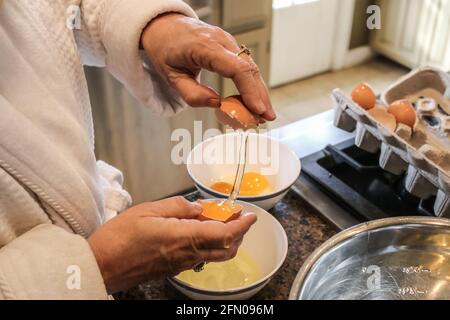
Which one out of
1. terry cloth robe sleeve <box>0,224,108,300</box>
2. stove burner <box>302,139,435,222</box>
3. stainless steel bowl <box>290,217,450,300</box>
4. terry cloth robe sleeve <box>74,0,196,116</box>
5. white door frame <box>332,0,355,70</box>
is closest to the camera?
terry cloth robe sleeve <box>0,224,108,300</box>

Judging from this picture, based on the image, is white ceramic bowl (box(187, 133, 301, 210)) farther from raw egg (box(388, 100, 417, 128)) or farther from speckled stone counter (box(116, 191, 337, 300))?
raw egg (box(388, 100, 417, 128))

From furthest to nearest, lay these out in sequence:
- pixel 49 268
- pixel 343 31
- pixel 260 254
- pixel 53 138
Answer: pixel 343 31
pixel 260 254
pixel 53 138
pixel 49 268

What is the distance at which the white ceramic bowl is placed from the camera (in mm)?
895

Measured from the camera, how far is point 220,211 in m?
0.68

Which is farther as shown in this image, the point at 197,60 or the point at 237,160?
the point at 237,160

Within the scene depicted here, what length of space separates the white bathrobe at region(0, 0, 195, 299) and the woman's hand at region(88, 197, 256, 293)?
0.10 feet

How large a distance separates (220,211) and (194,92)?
0.17 meters

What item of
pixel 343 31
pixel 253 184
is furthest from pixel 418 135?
pixel 343 31

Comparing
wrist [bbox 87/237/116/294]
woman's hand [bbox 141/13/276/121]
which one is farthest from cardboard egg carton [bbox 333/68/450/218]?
wrist [bbox 87/237/116/294]

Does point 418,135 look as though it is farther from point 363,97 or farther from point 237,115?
point 237,115

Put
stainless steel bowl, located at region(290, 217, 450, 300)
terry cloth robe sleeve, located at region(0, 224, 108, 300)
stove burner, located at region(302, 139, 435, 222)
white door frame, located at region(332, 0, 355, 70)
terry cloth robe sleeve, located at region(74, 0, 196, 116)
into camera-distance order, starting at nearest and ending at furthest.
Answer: terry cloth robe sleeve, located at region(0, 224, 108, 300), stainless steel bowl, located at region(290, 217, 450, 300), terry cloth robe sleeve, located at region(74, 0, 196, 116), stove burner, located at region(302, 139, 435, 222), white door frame, located at region(332, 0, 355, 70)

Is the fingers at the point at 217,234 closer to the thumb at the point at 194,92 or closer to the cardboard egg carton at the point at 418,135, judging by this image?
the thumb at the point at 194,92
